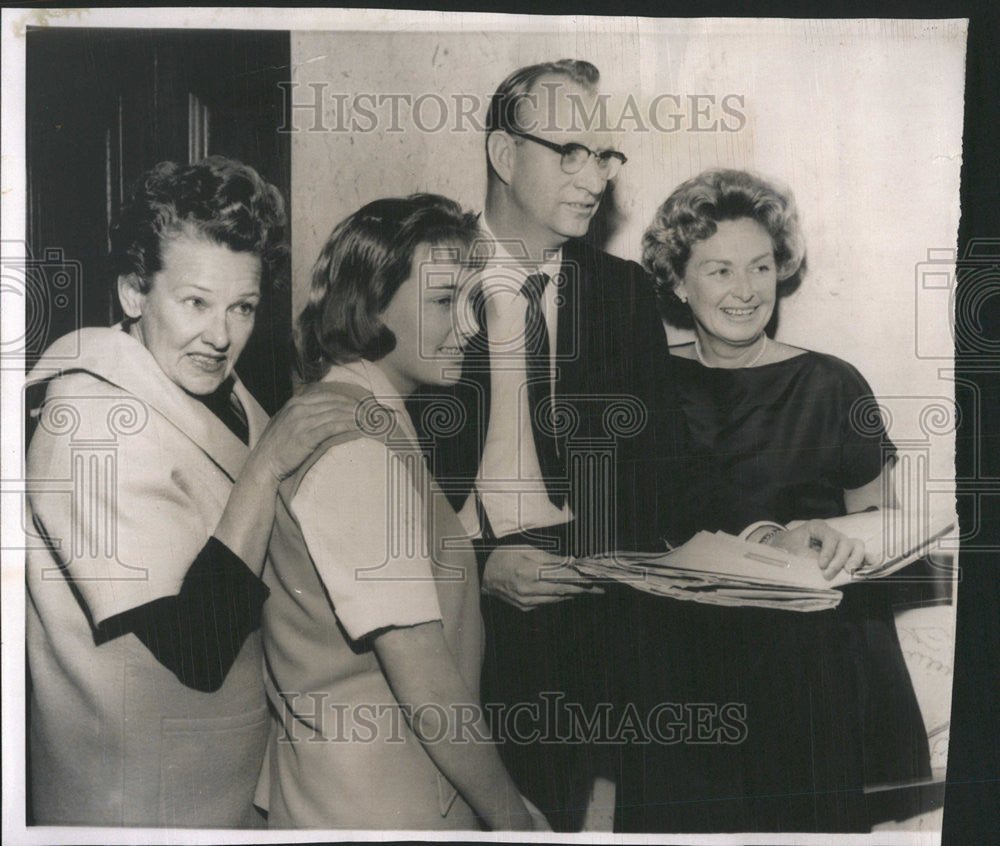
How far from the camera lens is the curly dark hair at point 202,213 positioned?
1.63 metres

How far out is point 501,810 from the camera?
1.64m

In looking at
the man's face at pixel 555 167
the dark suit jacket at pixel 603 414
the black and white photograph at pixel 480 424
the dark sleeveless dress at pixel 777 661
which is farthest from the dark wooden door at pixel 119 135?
the dark sleeveless dress at pixel 777 661

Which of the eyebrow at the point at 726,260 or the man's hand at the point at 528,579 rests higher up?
the eyebrow at the point at 726,260

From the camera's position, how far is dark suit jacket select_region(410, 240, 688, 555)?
163cm

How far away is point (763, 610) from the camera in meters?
1.63

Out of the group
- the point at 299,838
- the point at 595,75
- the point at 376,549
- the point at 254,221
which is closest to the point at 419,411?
the point at 376,549

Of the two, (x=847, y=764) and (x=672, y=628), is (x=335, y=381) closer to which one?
(x=672, y=628)

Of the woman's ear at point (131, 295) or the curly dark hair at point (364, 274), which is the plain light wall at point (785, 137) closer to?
the curly dark hair at point (364, 274)

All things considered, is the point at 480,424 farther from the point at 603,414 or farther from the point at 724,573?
the point at 724,573

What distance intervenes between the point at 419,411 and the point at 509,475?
232mm

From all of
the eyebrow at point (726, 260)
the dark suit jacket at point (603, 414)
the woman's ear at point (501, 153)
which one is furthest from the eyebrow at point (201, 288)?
the eyebrow at point (726, 260)

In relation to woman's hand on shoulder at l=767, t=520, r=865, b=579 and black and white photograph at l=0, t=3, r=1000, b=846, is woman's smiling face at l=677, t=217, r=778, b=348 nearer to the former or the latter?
black and white photograph at l=0, t=3, r=1000, b=846

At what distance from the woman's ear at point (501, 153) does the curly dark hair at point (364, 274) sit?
0.41ft

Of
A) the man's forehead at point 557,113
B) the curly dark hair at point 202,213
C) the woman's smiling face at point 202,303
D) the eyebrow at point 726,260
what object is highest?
the man's forehead at point 557,113
